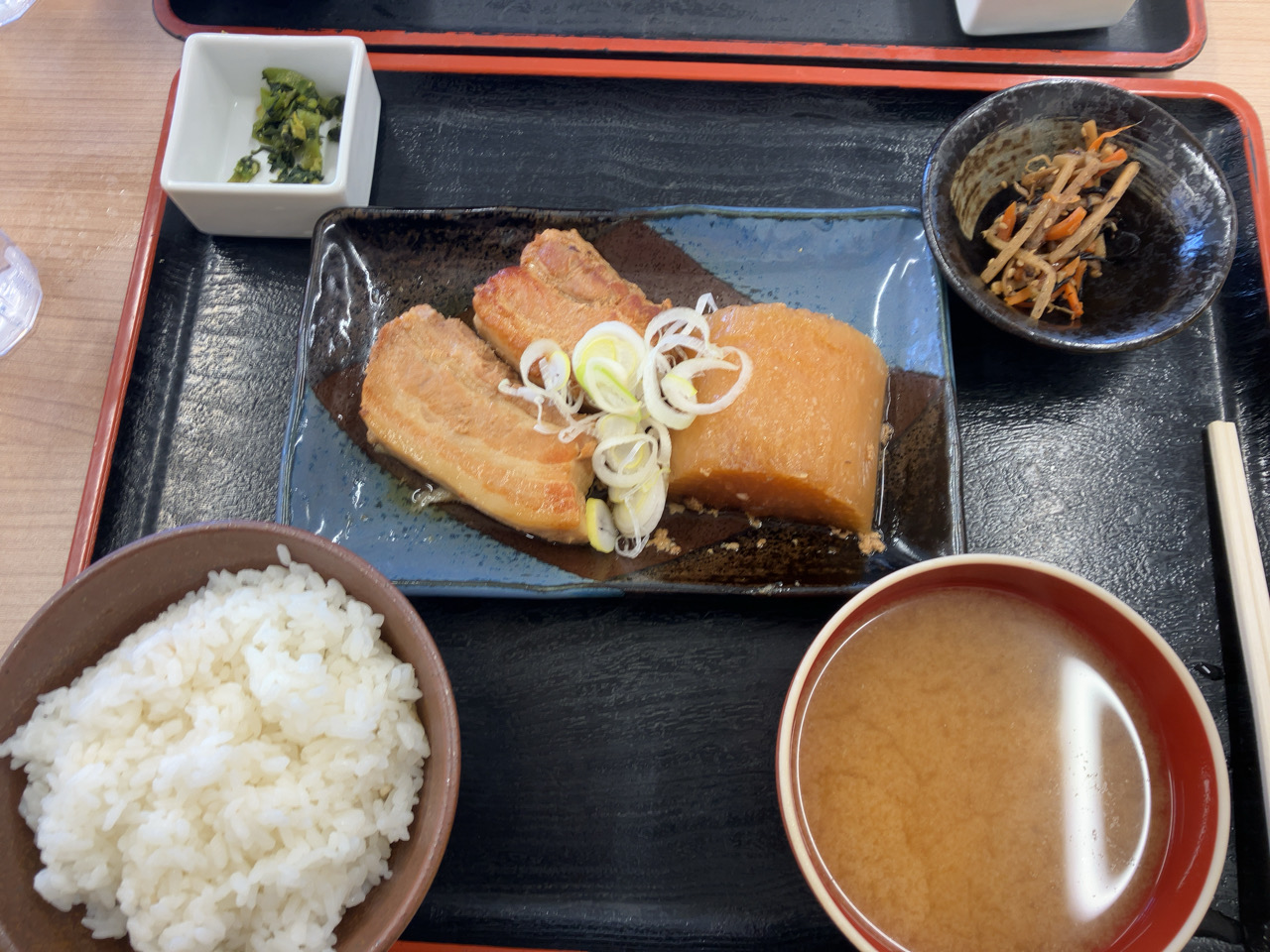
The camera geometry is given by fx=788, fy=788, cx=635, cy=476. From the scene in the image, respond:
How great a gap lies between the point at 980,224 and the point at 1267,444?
927mm

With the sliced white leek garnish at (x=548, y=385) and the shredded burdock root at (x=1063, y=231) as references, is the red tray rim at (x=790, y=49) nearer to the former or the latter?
the shredded burdock root at (x=1063, y=231)

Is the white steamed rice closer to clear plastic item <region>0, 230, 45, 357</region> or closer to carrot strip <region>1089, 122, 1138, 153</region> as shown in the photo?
clear plastic item <region>0, 230, 45, 357</region>

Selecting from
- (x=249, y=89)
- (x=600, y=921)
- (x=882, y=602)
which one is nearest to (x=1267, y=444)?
(x=882, y=602)

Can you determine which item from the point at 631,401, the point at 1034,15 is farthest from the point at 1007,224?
the point at 631,401

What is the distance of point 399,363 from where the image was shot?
6.52 feet

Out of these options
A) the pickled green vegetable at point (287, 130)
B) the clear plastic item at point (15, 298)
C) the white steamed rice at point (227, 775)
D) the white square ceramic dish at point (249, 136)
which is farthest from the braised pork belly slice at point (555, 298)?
the clear plastic item at point (15, 298)

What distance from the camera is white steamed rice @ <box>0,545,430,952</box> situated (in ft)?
4.23

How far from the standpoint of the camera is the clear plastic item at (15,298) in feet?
7.24

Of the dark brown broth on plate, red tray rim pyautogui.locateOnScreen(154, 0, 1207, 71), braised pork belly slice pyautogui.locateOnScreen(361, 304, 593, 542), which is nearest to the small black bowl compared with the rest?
the dark brown broth on plate

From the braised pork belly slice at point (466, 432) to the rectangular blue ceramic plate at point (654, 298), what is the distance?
0.10 metres

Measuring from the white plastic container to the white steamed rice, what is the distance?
2.40 metres

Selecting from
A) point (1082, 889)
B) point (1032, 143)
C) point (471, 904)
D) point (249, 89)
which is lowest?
point (471, 904)

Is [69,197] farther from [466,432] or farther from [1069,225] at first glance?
[1069,225]

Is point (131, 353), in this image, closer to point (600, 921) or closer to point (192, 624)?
point (192, 624)
